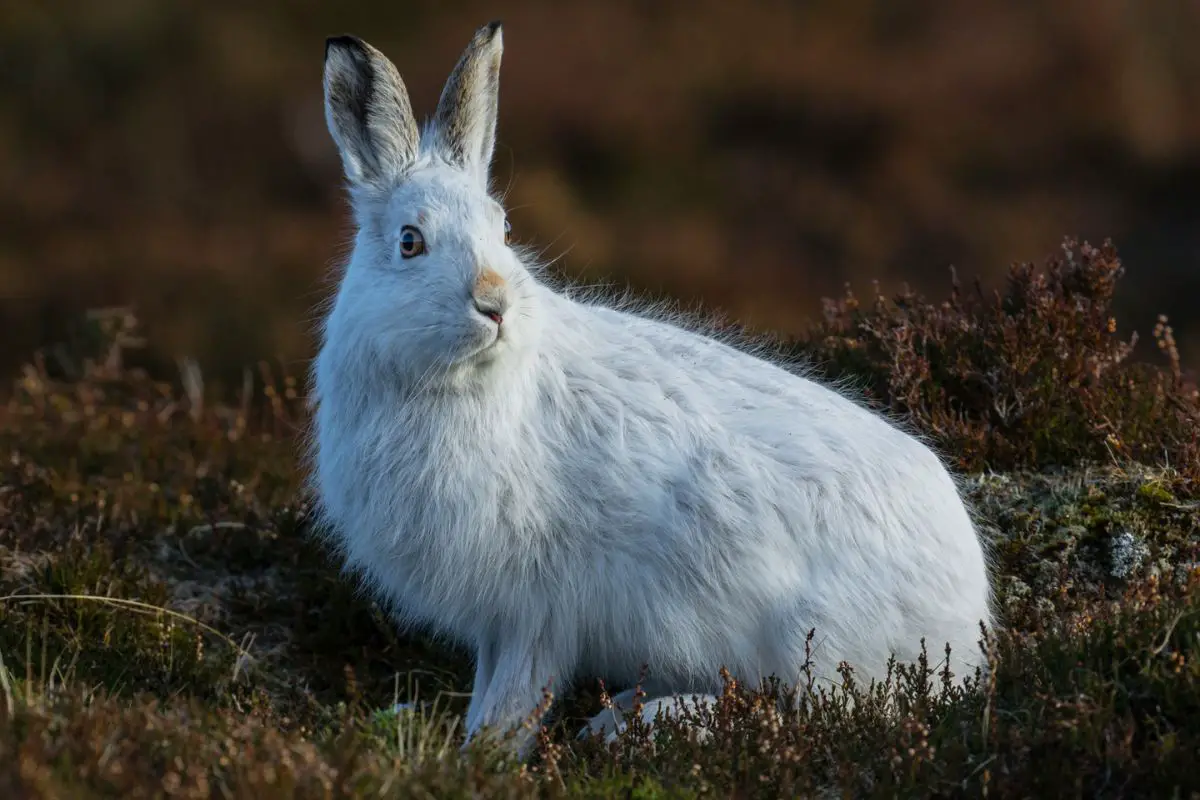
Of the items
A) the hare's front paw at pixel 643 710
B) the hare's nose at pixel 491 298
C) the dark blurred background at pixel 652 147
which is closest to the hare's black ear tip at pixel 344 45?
the hare's nose at pixel 491 298

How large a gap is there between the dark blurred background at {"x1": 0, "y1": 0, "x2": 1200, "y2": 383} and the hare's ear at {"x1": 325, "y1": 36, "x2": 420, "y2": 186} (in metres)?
9.54

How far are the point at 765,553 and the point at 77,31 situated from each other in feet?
58.6

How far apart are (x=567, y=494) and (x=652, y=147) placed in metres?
13.4

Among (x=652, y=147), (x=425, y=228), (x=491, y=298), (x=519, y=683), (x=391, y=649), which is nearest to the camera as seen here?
(x=491, y=298)

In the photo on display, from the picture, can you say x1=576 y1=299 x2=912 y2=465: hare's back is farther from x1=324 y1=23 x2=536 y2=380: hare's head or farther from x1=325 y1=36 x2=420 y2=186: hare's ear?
x1=325 y1=36 x2=420 y2=186: hare's ear

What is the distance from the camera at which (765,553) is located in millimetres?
4801

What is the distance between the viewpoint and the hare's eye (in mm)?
4652

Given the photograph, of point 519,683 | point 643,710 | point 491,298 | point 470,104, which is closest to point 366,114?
point 470,104

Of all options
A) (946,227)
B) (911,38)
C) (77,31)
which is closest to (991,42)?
(911,38)

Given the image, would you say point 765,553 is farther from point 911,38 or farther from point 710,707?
point 911,38

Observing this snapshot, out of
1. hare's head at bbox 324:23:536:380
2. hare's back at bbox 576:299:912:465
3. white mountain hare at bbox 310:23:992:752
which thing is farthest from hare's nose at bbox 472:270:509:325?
hare's back at bbox 576:299:912:465

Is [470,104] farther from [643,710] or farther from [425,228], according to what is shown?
[643,710]

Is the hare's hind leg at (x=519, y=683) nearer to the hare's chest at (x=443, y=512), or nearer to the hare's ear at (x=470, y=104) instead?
the hare's chest at (x=443, y=512)

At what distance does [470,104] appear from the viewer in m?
5.02
